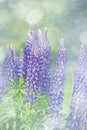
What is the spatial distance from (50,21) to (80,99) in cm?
43

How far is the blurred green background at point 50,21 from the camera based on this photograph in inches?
73.8

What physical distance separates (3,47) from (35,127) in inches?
16.9

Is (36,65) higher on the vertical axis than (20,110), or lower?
higher

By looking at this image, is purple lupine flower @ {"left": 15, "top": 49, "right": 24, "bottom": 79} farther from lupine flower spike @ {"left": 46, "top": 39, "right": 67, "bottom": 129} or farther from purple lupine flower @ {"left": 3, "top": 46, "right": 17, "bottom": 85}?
lupine flower spike @ {"left": 46, "top": 39, "right": 67, "bottom": 129}

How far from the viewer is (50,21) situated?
74.2 inches

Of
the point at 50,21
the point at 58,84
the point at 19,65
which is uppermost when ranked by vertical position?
the point at 50,21

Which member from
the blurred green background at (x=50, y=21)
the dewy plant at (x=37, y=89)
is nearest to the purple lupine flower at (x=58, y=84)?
the dewy plant at (x=37, y=89)

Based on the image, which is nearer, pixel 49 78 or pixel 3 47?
pixel 49 78

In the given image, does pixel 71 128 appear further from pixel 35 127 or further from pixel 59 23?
pixel 59 23

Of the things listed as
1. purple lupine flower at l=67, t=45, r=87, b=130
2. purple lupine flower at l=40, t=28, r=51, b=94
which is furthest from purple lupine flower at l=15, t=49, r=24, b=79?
purple lupine flower at l=67, t=45, r=87, b=130

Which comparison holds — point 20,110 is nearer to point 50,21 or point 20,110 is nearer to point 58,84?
point 58,84

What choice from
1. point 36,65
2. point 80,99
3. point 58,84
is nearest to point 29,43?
point 36,65

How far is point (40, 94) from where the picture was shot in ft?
5.77

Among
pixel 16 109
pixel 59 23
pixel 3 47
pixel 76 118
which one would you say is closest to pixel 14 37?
pixel 3 47
